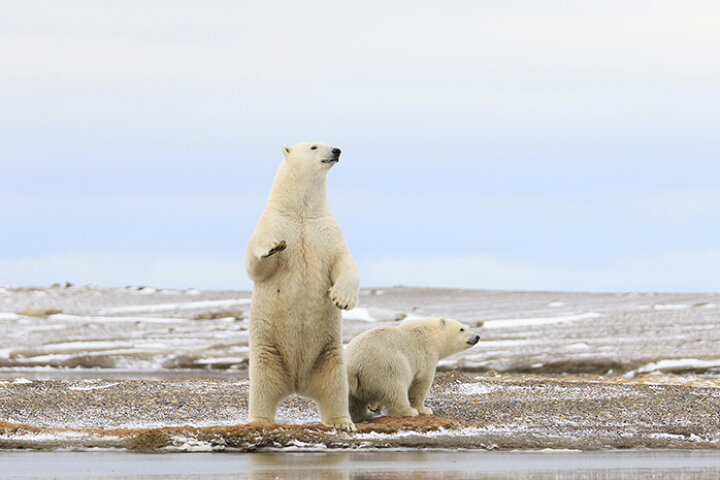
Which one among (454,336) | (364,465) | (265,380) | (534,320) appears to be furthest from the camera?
(534,320)

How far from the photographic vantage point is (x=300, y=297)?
424 inches

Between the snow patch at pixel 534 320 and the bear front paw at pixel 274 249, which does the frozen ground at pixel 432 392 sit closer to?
the snow patch at pixel 534 320

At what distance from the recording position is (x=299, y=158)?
1099 centimetres

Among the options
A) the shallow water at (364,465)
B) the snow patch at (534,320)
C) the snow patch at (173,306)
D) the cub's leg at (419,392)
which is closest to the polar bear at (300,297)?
the shallow water at (364,465)

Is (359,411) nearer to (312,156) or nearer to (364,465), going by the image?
(312,156)

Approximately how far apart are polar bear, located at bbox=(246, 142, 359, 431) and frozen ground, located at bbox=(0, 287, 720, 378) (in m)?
13.2

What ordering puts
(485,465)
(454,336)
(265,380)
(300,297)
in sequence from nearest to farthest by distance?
(485,465) < (300,297) < (265,380) < (454,336)

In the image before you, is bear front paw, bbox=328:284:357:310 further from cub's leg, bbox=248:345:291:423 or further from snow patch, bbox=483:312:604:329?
snow patch, bbox=483:312:604:329

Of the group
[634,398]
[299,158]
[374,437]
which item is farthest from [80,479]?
[634,398]

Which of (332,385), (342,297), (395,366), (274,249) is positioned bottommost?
(332,385)

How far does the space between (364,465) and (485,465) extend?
103 centimetres

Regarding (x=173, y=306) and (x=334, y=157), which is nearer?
(x=334, y=157)

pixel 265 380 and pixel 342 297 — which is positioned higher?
pixel 342 297

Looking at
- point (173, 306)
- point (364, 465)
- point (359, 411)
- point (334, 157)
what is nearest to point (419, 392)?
point (359, 411)
